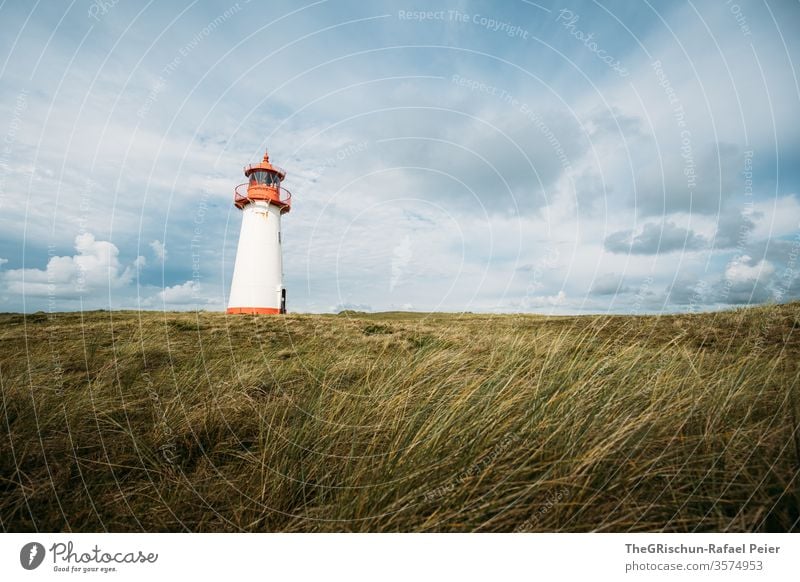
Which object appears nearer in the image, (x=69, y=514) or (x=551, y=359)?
(x=69, y=514)

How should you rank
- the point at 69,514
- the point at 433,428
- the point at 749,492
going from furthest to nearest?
the point at 433,428 < the point at 69,514 < the point at 749,492

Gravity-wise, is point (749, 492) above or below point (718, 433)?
below

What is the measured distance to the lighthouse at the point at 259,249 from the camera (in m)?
23.2

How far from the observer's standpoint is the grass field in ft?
6.91

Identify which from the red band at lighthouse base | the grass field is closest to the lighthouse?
the red band at lighthouse base

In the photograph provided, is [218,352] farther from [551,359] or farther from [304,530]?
[551,359]

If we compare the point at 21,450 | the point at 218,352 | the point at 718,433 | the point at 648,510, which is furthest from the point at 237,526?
the point at 218,352

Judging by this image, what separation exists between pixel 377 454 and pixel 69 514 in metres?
2.10

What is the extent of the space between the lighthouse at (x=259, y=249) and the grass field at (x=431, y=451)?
64.6 feet

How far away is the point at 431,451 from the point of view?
8.36 ft

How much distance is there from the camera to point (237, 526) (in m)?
2.24

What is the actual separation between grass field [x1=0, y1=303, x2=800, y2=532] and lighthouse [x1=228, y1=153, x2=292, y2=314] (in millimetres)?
19681
